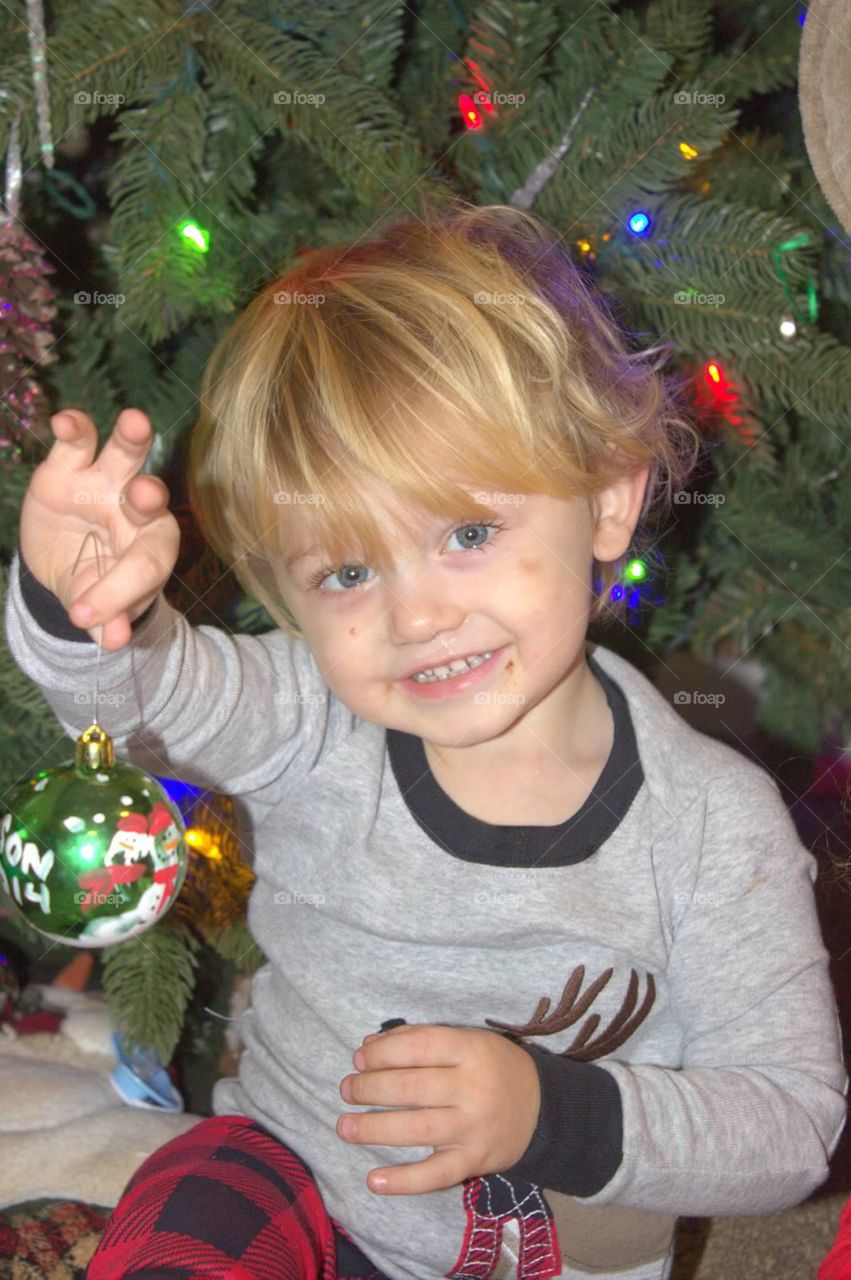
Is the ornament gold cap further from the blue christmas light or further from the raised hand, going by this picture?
the blue christmas light

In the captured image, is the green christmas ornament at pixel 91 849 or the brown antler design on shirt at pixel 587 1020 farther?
the brown antler design on shirt at pixel 587 1020

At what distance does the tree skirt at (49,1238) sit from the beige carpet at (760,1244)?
19.5 inches

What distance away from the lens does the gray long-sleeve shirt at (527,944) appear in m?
0.86

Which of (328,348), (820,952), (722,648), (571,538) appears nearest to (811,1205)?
(820,952)

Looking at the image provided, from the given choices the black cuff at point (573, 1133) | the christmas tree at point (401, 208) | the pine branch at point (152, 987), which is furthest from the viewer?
the pine branch at point (152, 987)

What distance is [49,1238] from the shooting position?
1.04 m

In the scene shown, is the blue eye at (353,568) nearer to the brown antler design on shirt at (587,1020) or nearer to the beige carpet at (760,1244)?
the brown antler design on shirt at (587,1020)

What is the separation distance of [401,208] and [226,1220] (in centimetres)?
70

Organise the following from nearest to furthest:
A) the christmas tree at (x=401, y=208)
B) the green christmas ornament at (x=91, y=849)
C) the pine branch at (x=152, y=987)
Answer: the green christmas ornament at (x=91, y=849)
the christmas tree at (x=401, y=208)
the pine branch at (x=152, y=987)

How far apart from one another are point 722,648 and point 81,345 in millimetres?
738

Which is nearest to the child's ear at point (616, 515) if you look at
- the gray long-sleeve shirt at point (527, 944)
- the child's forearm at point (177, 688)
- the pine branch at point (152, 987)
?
the gray long-sleeve shirt at point (527, 944)

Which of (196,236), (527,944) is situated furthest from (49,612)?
(527,944)

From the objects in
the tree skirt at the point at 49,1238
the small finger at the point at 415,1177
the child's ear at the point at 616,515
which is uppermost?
the child's ear at the point at 616,515

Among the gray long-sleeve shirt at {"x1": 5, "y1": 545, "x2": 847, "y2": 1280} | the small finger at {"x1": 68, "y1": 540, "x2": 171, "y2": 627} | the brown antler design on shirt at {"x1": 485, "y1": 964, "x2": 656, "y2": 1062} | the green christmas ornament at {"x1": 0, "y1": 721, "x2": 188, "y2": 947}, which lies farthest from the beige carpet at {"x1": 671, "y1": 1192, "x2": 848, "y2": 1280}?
the small finger at {"x1": 68, "y1": 540, "x2": 171, "y2": 627}
